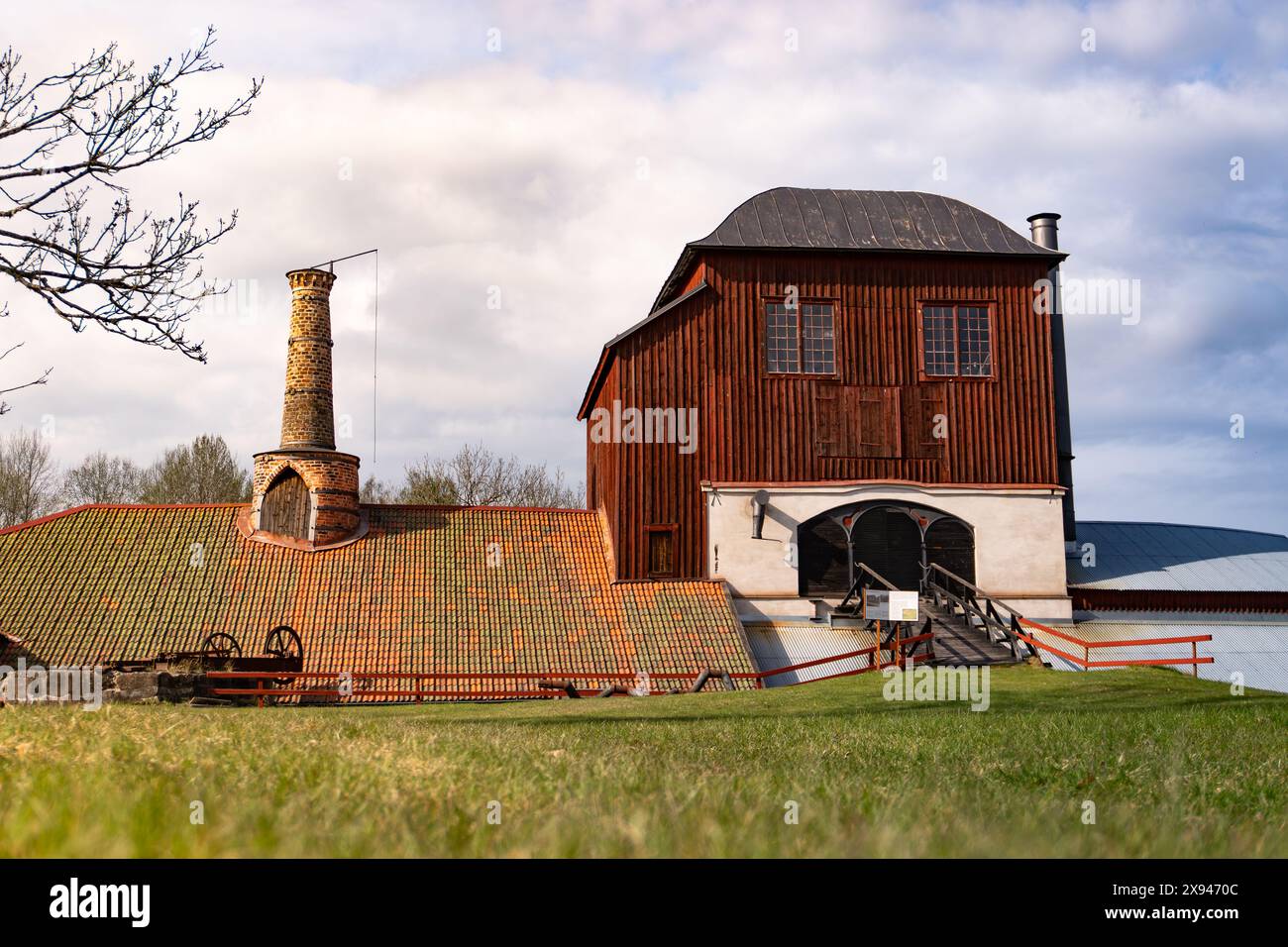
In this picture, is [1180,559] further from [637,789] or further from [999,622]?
[637,789]

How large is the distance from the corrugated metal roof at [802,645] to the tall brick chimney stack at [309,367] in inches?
497

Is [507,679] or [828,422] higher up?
[828,422]

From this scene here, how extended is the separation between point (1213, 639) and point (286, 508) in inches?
939

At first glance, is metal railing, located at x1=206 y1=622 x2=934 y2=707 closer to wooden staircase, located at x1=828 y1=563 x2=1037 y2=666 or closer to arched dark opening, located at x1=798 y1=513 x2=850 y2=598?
wooden staircase, located at x1=828 y1=563 x2=1037 y2=666

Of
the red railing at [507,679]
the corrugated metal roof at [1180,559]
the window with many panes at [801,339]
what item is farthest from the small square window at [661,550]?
the corrugated metal roof at [1180,559]

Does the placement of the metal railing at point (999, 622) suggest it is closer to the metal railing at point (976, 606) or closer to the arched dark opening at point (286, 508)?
the metal railing at point (976, 606)

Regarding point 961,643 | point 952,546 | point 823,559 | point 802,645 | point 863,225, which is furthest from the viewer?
point 863,225

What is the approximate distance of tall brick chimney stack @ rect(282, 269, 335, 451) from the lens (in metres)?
30.5

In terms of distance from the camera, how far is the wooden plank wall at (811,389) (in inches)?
1124

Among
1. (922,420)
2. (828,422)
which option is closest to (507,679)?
(828,422)

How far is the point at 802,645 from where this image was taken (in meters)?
26.9

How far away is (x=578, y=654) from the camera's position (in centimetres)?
2538

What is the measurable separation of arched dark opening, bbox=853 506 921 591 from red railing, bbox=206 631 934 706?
3.71 m
